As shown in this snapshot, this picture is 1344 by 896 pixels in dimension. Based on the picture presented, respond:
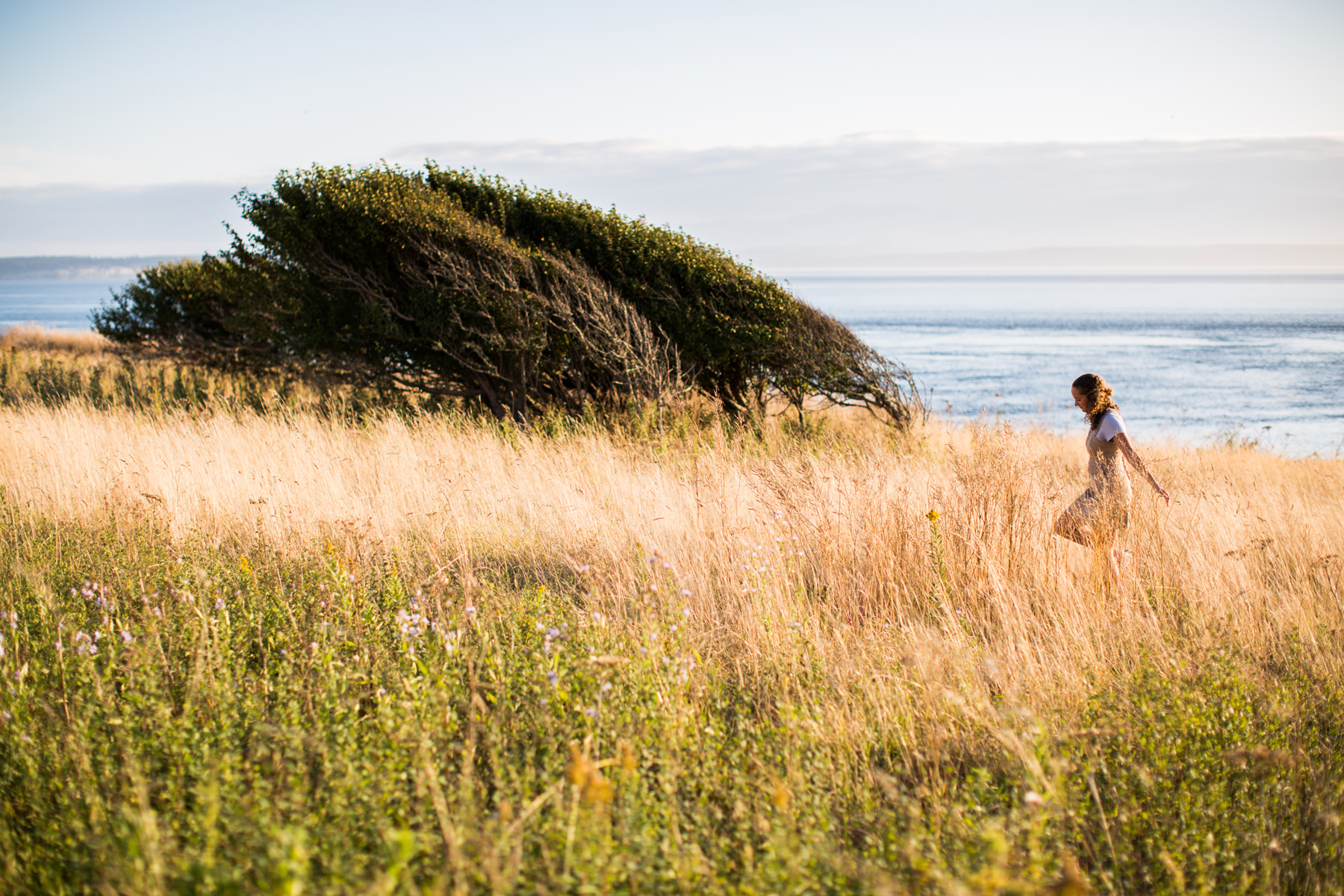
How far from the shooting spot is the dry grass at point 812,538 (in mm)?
3553

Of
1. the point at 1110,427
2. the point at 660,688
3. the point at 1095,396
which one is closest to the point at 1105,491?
the point at 1110,427

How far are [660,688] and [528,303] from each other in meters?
7.39

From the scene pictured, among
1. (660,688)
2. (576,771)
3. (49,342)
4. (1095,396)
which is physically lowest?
(660,688)

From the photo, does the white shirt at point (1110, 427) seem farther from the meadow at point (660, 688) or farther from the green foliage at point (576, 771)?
the green foliage at point (576, 771)

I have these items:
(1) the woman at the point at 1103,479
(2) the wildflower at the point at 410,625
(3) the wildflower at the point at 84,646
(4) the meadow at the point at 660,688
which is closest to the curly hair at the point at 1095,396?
(1) the woman at the point at 1103,479

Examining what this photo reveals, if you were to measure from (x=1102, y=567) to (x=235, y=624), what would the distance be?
471 centimetres

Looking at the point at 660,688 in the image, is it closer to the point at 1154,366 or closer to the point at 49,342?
the point at 49,342

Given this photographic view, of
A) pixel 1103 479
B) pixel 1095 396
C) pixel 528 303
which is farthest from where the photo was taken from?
pixel 528 303

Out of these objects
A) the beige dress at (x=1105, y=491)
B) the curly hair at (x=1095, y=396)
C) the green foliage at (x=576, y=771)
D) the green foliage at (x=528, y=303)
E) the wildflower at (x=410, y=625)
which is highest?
the green foliage at (x=528, y=303)

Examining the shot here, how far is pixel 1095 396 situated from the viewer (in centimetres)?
551

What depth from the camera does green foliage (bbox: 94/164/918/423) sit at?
368 inches

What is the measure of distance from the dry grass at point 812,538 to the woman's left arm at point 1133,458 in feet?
0.82

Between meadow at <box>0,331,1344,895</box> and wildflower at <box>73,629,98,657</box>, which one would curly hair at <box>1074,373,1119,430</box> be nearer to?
meadow at <box>0,331,1344,895</box>

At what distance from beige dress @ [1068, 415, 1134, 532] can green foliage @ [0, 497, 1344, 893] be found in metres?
1.43
